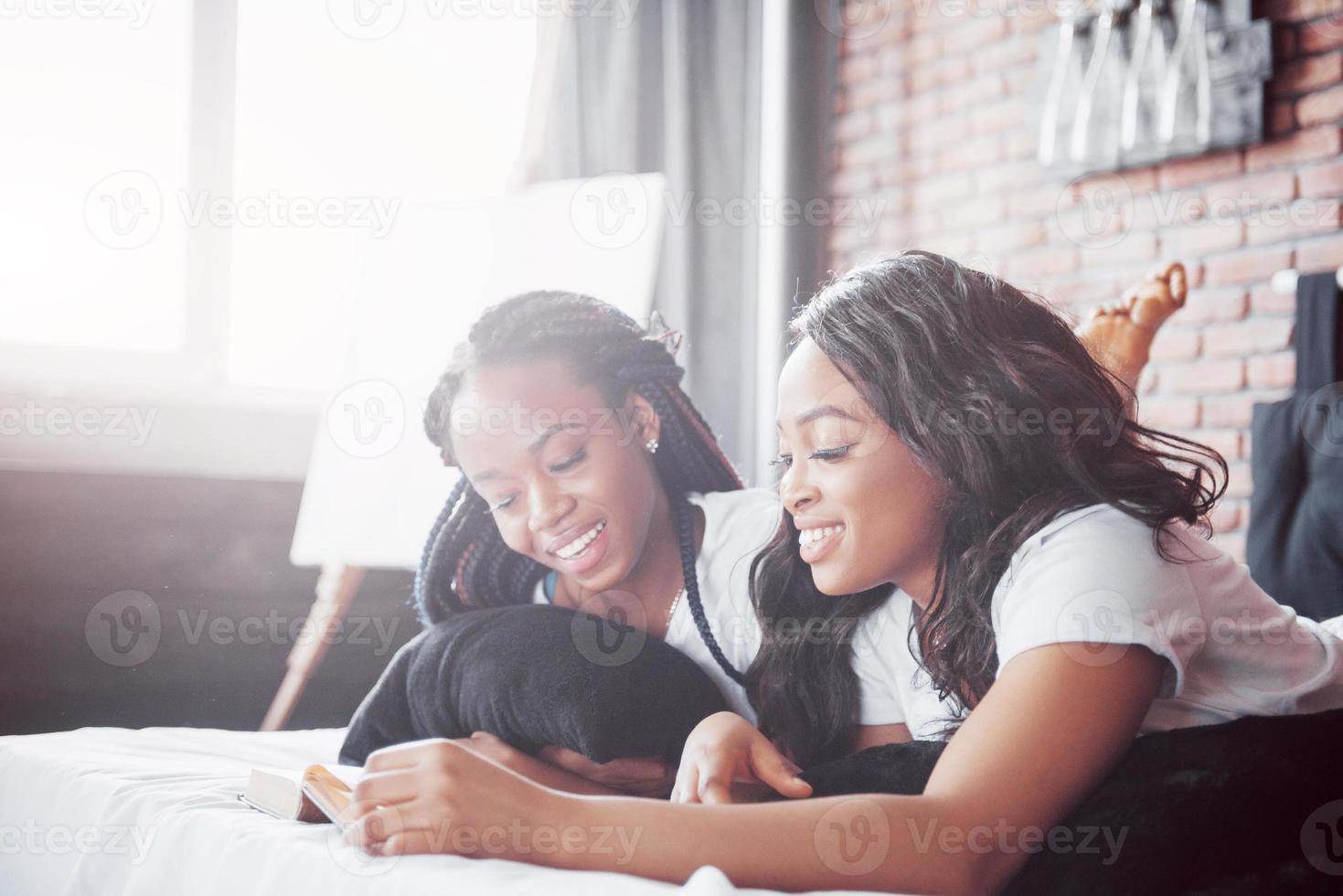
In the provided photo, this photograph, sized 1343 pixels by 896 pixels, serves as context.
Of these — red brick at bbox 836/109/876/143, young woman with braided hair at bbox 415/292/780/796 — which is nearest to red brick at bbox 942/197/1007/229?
red brick at bbox 836/109/876/143

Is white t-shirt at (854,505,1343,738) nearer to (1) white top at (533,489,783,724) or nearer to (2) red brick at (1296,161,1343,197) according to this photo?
(1) white top at (533,489,783,724)

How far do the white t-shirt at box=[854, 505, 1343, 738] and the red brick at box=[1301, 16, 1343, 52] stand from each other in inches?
72.1

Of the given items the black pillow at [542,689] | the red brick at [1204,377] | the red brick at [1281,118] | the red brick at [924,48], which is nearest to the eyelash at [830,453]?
the black pillow at [542,689]

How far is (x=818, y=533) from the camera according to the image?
111cm

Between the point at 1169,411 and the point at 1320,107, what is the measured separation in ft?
2.31

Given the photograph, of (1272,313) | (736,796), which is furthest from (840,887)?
(1272,313)

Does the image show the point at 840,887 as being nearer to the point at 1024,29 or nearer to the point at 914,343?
the point at 914,343

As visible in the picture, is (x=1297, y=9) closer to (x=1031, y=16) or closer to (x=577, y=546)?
(x=1031, y=16)

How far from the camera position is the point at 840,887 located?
2.65 feet

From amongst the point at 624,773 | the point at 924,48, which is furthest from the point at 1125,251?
the point at 624,773

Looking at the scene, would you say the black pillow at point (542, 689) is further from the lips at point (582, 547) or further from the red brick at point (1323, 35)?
the red brick at point (1323, 35)

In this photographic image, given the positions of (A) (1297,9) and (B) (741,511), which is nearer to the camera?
(B) (741,511)

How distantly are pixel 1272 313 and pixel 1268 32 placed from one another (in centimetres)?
59

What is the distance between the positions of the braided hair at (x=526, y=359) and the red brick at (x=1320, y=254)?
1.68 meters
